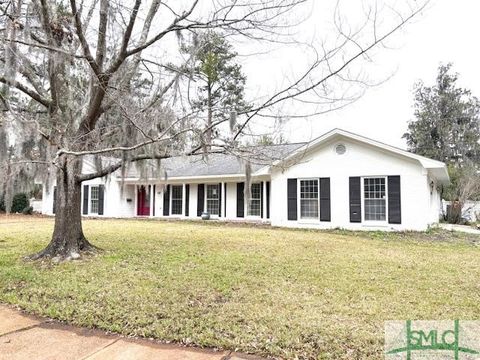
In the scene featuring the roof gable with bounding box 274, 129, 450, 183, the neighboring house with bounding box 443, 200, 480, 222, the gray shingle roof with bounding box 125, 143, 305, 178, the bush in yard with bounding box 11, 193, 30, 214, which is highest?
the roof gable with bounding box 274, 129, 450, 183

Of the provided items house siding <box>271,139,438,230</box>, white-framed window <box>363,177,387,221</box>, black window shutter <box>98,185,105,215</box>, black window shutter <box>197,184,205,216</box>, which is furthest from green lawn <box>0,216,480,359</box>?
black window shutter <box>98,185,105,215</box>

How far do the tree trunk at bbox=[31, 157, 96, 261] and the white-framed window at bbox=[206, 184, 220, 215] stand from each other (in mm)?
10084

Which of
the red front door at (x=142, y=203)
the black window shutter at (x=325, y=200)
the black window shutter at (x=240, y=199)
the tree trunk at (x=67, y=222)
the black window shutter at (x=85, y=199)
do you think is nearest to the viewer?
the tree trunk at (x=67, y=222)

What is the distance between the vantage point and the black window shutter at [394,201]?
1228cm

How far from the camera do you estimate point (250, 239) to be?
9961 mm

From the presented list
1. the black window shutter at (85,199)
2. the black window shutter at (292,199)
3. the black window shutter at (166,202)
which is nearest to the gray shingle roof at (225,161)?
the black window shutter at (166,202)

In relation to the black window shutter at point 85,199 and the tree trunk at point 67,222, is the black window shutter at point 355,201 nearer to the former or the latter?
the tree trunk at point 67,222

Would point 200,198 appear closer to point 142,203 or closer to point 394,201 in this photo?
point 142,203

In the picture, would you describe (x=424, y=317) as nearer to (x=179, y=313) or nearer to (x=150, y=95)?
(x=179, y=313)

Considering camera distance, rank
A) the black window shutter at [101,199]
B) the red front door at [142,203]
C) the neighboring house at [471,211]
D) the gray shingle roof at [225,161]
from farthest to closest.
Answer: the neighboring house at [471,211] → the red front door at [142,203] → the black window shutter at [101,199] → the gray shingle roof at [225,161]

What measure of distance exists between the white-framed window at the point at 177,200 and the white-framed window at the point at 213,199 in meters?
1.62

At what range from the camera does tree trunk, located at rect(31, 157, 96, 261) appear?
22.1 feet

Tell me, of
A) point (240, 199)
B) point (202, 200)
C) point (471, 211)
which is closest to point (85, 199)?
point (202, 200)

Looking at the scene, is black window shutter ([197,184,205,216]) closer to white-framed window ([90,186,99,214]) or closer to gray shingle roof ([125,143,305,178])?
gray shingle roof ([125,143,305,178])
